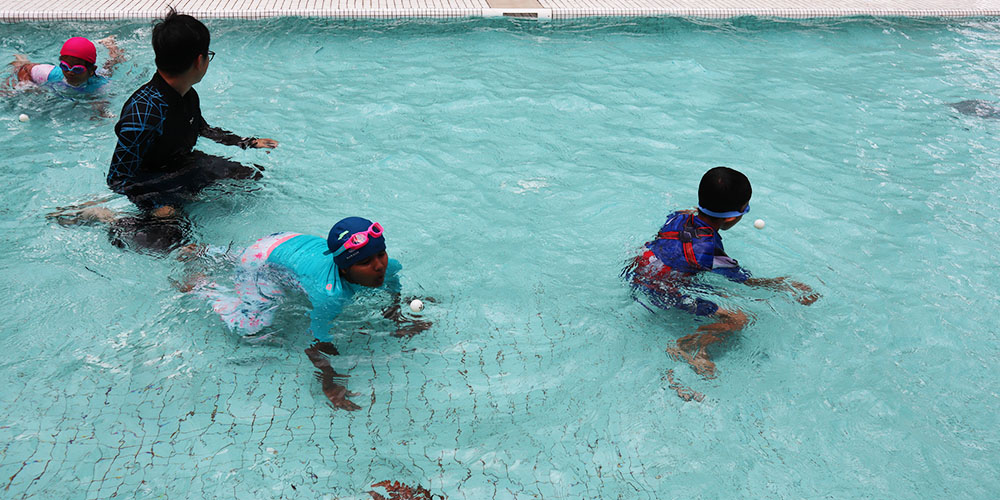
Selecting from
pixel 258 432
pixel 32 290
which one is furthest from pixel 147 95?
pixel 258 432

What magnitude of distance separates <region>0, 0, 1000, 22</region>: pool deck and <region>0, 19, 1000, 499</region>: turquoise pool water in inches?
23.4

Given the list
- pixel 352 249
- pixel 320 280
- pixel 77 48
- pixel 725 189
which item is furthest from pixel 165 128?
pixel 725 189

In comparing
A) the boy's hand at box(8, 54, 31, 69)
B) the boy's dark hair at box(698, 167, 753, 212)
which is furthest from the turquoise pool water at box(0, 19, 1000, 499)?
the boy's dark hair at box(698, 167, 753, 212)

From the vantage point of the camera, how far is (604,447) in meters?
3.73

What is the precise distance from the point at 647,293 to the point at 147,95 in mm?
3428

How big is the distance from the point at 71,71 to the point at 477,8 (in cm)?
503

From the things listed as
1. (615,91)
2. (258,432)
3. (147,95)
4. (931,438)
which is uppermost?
(147,95)

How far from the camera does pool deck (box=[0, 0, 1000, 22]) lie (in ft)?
29.2

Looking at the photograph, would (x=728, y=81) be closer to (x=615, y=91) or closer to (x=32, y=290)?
(x=615, y=91)

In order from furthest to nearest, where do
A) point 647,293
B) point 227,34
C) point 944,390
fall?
point 227,34
point 647,293
point 944,390

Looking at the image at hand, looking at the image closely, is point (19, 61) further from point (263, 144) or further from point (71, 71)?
point (263, 144)

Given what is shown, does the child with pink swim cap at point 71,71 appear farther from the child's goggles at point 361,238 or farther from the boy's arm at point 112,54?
the child's goggles at point 361,238

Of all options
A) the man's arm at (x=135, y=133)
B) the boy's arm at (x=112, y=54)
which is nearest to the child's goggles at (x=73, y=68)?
the boy's arm at (x=112, y=54)

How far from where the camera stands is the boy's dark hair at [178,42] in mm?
4098
